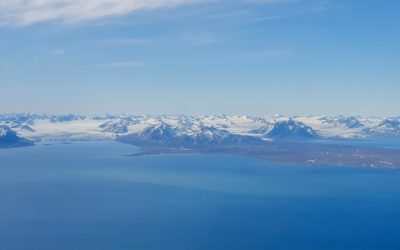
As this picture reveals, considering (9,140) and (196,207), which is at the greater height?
(9,140)

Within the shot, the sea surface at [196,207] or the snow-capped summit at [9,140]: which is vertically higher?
the snow-capped summit at [9,140]

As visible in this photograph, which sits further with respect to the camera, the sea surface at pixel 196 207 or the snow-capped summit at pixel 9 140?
the snow-capped summit at pixel 9 140

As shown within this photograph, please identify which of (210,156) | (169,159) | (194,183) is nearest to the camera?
(194,183)

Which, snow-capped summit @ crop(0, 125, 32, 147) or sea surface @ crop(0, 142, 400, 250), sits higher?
snow-capped summit @ crop(0, 125, 32, 147)

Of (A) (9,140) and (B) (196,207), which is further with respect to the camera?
(A) (9,140)

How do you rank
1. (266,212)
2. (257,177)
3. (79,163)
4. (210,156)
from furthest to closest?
(210,156), (79,163), (257,177), (266,212)

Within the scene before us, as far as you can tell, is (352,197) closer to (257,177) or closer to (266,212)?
(266,212)

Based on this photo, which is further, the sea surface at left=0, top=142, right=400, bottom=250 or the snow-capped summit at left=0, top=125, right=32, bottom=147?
the snow-capped summit at left=0, top=125, right=32, bottom=147

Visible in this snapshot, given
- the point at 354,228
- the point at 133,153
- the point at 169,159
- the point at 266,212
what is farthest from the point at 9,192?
the point at 133,153
